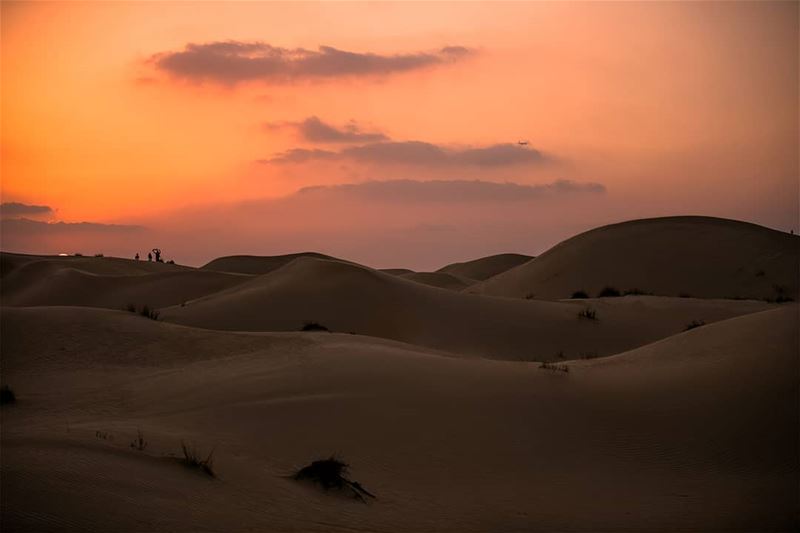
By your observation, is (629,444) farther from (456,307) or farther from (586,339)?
(456,307)

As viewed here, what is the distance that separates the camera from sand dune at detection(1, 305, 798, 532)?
682 centimetres

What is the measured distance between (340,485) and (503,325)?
18051 millimetres

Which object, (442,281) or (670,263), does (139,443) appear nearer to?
(670,263)

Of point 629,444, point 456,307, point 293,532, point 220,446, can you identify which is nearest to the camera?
point 293,532

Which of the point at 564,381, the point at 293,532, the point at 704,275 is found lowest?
the point at 293,532

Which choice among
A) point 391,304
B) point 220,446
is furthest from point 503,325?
point 220,446

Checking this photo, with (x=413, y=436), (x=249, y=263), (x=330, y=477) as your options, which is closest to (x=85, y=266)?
(x=249, y=263)

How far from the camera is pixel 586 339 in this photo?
24.2m

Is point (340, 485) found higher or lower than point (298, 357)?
lower

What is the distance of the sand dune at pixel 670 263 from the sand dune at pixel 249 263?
32030mm

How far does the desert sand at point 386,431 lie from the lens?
689 cm

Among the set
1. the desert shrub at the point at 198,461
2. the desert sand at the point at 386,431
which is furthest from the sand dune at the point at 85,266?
the desert shrub at the point at 198,461

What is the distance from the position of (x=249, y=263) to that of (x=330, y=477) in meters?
74.1

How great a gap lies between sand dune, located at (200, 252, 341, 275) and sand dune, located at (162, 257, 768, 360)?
4643 cm
